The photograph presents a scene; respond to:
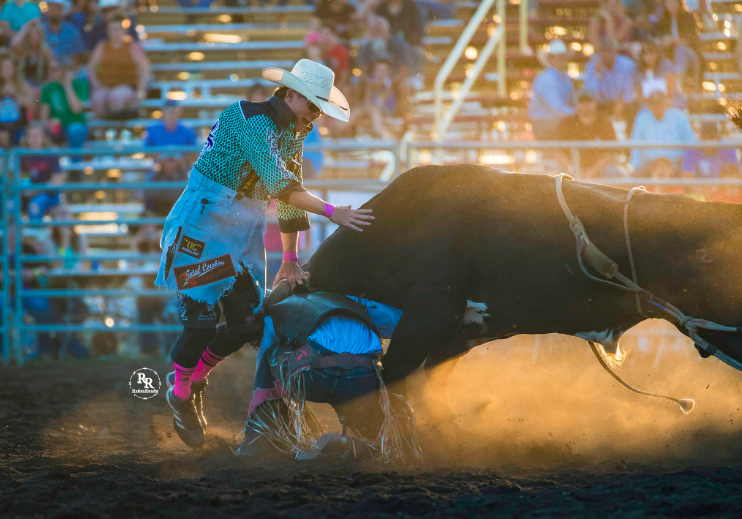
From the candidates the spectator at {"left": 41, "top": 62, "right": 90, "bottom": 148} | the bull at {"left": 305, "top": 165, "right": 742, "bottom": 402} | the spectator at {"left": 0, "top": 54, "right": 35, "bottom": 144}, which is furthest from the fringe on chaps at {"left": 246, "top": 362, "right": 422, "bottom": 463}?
the spectator at {"left": 0, "top": 54, "right": 35, "bottom": 144}

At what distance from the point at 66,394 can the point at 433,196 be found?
10.8ft

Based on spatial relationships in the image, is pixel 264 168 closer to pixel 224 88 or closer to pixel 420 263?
pixel 420 263

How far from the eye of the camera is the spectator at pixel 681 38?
→ 855cm

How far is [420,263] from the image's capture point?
3248 mm

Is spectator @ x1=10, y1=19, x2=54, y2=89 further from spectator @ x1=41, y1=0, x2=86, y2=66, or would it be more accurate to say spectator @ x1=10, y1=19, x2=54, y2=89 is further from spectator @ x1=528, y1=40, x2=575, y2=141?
spectator @ x1=528, y1=40, x2=575, y2=141

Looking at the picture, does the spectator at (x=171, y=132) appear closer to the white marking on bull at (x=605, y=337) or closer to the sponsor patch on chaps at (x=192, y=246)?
the sponsor patch on chaps at (x=192, y=246)

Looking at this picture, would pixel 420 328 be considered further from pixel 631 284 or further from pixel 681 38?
pixel 681 38

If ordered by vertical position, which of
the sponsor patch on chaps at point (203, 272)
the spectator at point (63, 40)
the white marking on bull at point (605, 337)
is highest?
the spectator at point (63, 40)

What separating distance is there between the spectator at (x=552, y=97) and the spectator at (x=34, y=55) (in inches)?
241

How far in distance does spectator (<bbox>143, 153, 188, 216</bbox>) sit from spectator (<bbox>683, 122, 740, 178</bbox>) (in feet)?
15.8

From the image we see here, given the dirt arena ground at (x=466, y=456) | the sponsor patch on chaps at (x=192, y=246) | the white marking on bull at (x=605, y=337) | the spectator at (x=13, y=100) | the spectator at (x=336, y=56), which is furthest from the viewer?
the spectator at (x=336, y=56)

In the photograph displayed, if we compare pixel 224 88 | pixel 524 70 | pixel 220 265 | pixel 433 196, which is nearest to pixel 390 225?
pixel 433 196

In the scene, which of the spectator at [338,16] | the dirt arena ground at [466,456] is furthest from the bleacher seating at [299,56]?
the dirt arena ground at [466,456]

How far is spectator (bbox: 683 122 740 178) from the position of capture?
7.21 meters
